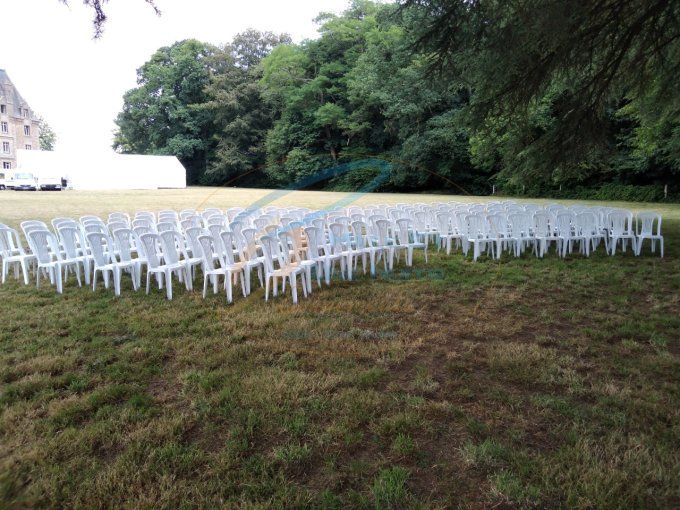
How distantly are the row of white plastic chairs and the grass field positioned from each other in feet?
2.18

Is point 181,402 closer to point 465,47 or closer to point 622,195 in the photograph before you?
point 465,47

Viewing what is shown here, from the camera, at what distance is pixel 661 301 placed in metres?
5.45

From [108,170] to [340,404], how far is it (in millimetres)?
44261

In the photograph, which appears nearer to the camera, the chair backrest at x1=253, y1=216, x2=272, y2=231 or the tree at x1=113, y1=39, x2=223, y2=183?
the chair backrest at x1=253, y1=216, x2=272, y2=231

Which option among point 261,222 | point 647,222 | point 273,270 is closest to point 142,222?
point 261,222

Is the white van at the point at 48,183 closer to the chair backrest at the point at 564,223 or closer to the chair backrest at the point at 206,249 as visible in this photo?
the chair backrest at the point at 206,249

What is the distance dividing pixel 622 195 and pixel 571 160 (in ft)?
72.7

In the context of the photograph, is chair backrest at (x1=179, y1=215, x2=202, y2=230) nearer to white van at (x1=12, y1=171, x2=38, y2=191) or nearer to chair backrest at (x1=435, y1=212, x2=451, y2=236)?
chair backrest at (x1=435, y1=212, x2=451, y2=236)

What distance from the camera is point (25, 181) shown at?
1346 inches

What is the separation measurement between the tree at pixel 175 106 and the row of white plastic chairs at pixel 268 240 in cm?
4558

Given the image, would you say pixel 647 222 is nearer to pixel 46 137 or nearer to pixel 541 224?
pixel 541 224

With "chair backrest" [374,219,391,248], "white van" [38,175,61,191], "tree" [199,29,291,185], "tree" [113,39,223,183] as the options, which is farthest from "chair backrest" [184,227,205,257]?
"tree" [113,39,223,183]

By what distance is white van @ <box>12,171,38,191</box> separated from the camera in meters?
34.2

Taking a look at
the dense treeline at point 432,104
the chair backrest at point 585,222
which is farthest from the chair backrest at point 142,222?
the chair backrest at point 585,222
